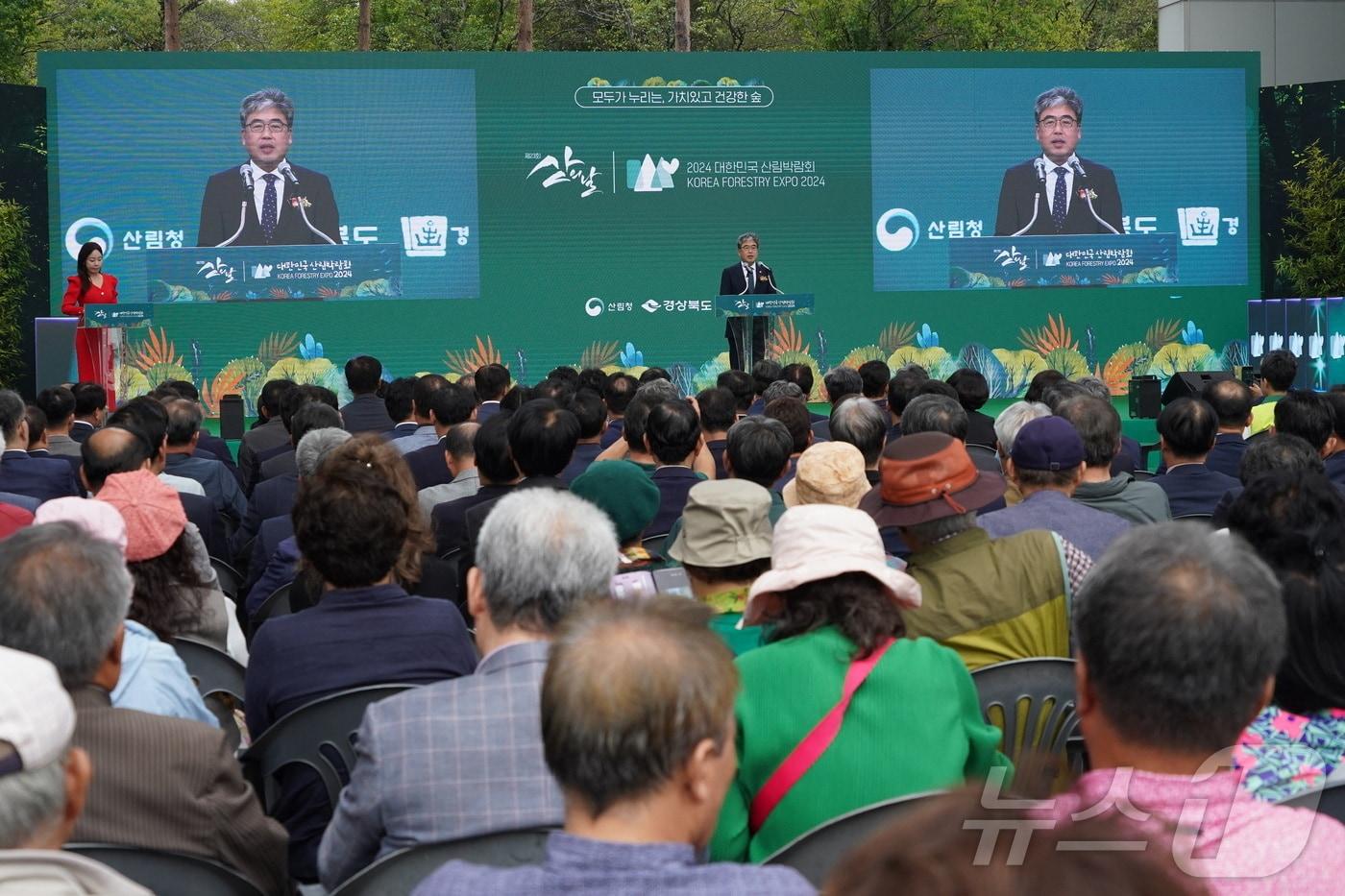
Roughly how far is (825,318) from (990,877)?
46.1 feet

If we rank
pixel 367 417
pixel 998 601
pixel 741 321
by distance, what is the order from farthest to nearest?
pixel 741 321
pixel 367 417
pixel 998 601

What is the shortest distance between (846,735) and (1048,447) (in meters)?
1.93

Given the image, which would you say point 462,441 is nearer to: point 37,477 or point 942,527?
point 37,477

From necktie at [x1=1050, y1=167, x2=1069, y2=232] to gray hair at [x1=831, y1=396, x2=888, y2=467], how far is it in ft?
33.2

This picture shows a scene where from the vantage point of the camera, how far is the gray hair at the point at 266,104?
1397cm

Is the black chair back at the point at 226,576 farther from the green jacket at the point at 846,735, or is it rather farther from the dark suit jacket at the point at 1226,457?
the dark suit jacket at the point at 1226,457

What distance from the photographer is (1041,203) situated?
15.0m

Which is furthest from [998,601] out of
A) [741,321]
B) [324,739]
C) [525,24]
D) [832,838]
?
[525,24]

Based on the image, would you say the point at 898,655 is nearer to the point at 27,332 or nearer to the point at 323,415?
the point at 323,415

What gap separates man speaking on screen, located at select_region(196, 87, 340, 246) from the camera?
1385 centimetres

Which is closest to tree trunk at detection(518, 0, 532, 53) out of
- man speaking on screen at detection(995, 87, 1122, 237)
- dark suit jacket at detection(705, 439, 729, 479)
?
man speaking on screen at detection(995, 87, 1122, 237)

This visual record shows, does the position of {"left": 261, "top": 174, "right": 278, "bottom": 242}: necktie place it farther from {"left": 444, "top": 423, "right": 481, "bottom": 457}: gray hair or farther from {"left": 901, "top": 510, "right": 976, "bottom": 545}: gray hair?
{"left": 901, "top": 510, "right": 976, "bottom": 545}: gray hair

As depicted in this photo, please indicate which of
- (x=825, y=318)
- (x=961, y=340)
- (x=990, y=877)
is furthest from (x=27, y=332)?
(x=990, y=877)

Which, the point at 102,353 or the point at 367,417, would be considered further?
the point at 102,353
